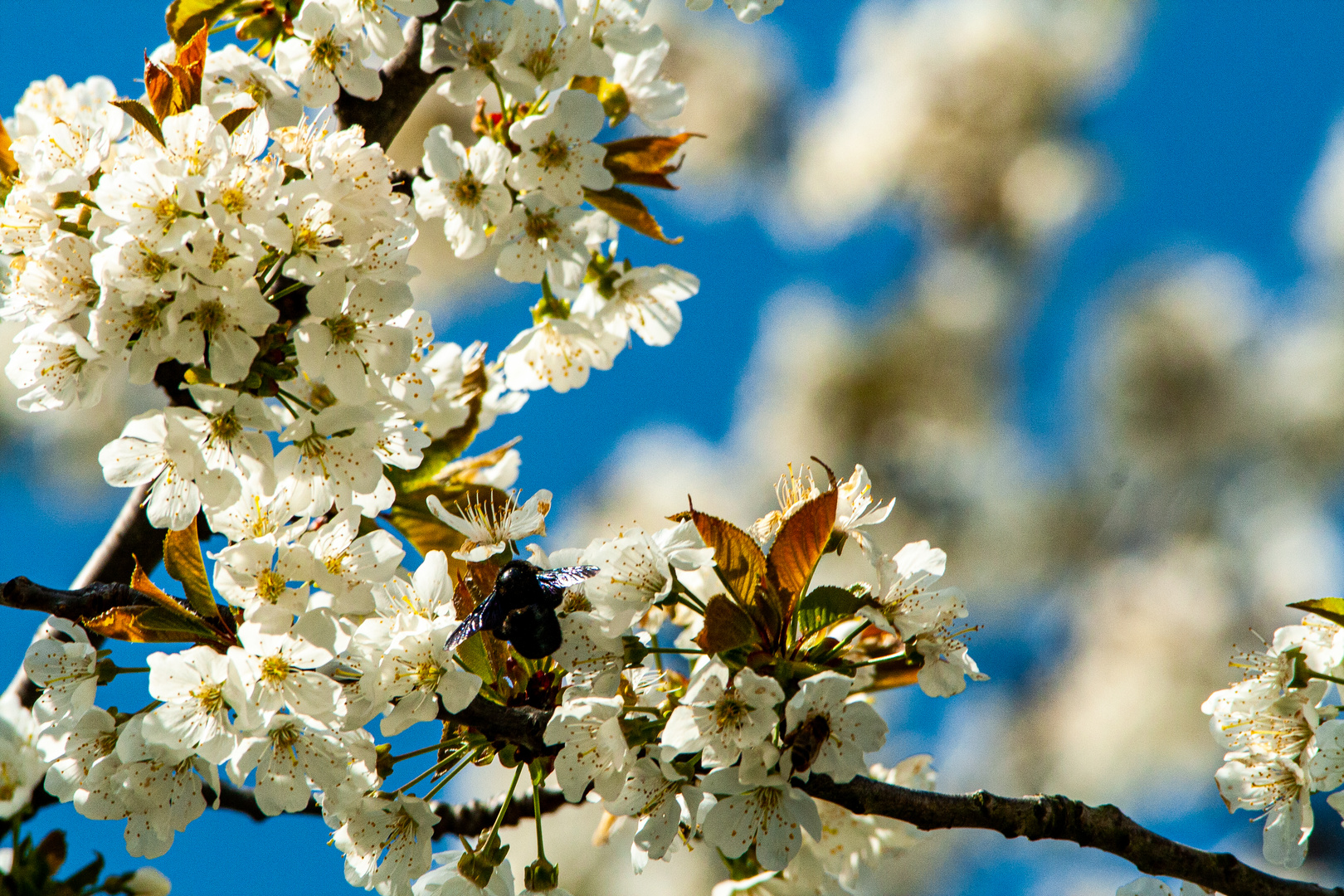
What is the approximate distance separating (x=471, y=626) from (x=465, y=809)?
2.69 feet

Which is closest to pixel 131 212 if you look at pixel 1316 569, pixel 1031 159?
pixel 1316 569

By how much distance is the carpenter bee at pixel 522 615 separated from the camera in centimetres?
144


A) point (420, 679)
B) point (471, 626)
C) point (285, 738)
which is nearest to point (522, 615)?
point (471, 626)

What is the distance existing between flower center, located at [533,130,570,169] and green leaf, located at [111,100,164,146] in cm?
61

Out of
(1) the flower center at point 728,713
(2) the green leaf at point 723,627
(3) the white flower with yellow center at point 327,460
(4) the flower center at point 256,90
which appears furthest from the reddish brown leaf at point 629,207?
(1) the flower center at point 728,713

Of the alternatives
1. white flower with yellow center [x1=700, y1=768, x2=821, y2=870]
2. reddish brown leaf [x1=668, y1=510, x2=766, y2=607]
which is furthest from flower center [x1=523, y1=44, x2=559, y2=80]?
white flower with yellow center [x1=700, y1=768, x2=821, y2=870]

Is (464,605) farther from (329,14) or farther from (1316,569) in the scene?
(1316,569)

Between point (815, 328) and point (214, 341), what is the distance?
376 inches

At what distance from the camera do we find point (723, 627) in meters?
1.44

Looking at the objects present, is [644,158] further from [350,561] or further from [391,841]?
[391,841]

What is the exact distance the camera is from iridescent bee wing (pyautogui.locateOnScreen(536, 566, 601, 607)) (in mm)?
1462

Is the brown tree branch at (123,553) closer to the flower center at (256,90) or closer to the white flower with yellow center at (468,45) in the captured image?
the flower center at (256,90)

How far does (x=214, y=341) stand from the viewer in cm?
157

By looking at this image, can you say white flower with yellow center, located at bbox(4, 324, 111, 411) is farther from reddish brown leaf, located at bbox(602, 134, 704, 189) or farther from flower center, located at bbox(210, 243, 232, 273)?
reddish brown leaf, located at bbox(602, 134, 704, 189)
